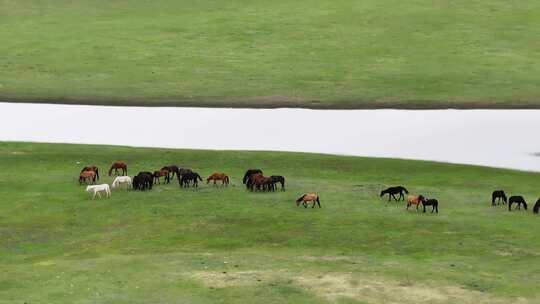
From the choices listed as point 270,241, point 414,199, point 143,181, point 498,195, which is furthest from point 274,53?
point 270,241

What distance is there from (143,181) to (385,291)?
17.0m

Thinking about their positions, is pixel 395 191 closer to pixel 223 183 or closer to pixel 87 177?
pixel 223 183

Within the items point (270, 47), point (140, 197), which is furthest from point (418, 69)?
point (140, 197)

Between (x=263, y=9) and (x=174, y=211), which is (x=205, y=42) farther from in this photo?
(x=174, y=211)

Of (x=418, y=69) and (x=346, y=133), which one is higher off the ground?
(x=418, y=69)

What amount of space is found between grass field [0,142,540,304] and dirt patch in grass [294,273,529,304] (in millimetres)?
59

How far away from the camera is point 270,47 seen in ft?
292

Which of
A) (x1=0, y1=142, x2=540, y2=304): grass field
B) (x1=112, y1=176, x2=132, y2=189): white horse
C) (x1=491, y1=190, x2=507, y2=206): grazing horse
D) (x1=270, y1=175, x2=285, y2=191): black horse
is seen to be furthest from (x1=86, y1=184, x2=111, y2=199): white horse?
(x1=491, y1=190, x2=507, y2=206): grazing horse

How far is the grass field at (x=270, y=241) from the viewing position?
33344 mm

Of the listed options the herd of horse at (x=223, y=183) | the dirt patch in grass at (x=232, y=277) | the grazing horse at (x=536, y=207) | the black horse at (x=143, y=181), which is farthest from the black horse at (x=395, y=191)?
the dirt patch in grass at (x=232, y=277)

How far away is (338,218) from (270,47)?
47908 millimetres

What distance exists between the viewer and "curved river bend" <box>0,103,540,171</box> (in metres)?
60.3

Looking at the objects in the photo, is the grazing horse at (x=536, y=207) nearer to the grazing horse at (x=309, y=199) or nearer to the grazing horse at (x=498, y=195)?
the grazing horse at (x=498, y=195)

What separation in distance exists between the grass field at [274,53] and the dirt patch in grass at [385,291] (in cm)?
3914
